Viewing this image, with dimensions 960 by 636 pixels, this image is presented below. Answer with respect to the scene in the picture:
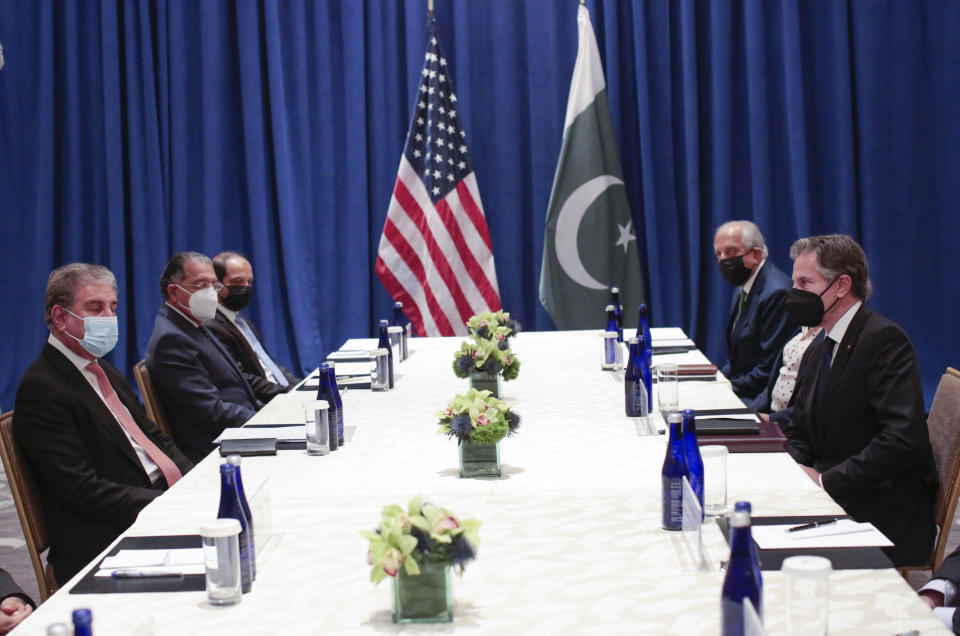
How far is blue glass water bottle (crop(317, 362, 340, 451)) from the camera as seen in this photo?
2.95m

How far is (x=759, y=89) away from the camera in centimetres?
673

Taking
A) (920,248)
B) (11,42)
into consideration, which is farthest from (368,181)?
(920,248)

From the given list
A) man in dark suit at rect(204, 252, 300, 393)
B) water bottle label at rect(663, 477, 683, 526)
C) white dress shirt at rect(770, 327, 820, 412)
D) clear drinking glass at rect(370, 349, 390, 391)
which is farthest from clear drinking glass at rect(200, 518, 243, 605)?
man in dark suit at rect(204, 252, 300, 393)

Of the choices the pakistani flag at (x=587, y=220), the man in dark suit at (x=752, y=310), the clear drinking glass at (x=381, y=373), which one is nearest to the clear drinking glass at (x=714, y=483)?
the clear drinking glass at (x=381, y=373)

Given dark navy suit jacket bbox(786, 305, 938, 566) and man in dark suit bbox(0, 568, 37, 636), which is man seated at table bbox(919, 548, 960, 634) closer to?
dark navy suit jacket bbox(786, 305, 938, 566)

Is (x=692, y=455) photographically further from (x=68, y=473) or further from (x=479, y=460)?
(x=68, y=473)

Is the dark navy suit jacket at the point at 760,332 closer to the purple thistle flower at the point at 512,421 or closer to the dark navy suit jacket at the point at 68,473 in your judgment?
the purple thistle flower at the point at 512,421

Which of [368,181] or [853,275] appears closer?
[853,275]

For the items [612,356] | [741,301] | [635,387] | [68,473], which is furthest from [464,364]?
[741,301]

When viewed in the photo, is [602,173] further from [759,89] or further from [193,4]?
[193,4]

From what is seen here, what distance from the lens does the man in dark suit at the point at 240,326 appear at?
4.79m

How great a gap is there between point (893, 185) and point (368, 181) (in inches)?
135

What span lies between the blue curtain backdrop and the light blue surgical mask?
13.3 ft

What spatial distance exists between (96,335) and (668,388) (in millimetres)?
1720
